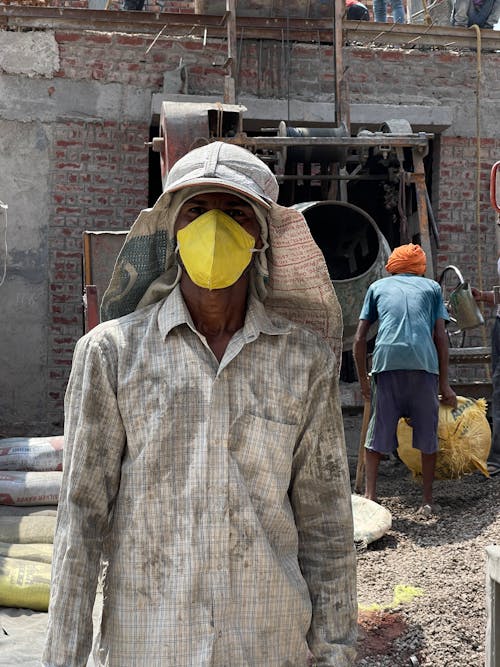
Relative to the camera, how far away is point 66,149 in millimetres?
7590

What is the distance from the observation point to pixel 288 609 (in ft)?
5.78

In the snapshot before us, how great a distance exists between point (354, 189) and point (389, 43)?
136 centimetres

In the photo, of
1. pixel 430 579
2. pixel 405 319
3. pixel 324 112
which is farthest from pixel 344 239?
pixel 430 579

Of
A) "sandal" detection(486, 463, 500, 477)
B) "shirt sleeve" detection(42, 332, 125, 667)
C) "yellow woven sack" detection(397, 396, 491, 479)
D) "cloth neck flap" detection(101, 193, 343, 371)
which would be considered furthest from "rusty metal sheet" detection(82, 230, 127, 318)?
"shirt sleeve" detection(42, 332, 125, 667)

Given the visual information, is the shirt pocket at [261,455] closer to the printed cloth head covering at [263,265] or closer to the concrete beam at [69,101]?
the printed cloth head covering at [263,265]

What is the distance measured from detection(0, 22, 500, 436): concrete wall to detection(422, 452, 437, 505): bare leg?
129 inches

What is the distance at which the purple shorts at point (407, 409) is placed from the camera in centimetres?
546

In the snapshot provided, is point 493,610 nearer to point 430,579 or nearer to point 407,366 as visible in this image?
point 430,579

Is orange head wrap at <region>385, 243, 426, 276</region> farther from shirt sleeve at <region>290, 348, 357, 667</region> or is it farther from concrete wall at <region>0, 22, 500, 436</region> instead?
shirt sleeve at <region>290, 348, 357, 667</region>

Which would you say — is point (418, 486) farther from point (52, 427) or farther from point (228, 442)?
point (228, 442)

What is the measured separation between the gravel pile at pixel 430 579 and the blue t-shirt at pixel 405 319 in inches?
36.8

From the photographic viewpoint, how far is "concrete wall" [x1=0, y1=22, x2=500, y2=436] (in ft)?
24.7

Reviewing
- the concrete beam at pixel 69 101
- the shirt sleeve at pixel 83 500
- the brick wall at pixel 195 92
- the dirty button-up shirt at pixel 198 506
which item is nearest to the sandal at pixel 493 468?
the brick wall at pixel 195 92

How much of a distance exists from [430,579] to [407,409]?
1453mm
